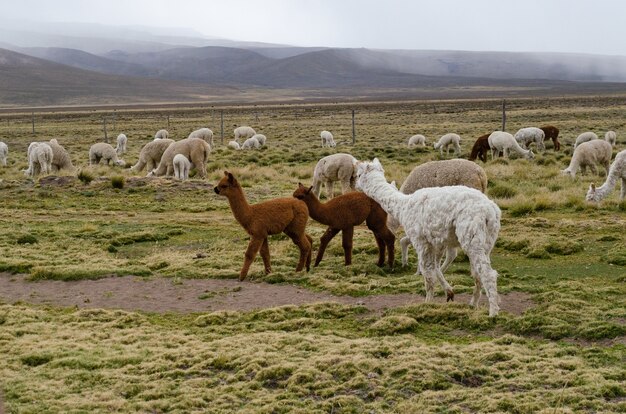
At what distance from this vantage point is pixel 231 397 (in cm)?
534

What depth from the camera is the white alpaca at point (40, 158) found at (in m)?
21.8

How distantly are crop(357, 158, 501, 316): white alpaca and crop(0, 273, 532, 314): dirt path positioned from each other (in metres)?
0.53

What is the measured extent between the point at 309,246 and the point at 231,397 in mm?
4638

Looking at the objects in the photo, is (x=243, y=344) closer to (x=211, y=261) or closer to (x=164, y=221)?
(x=211, y=261)

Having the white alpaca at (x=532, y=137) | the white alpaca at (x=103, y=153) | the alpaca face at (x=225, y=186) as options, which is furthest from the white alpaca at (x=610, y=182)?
the white alpaca at (x=103, y=153)

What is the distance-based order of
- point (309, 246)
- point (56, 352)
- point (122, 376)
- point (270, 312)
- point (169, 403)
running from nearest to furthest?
point (169, 403), point (122, 376), point (56, 352), point (270, 312), point (309, 246)

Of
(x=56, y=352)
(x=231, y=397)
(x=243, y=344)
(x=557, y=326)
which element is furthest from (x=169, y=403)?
(x=557, y=326)

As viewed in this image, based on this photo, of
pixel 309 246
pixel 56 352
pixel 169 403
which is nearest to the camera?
pixel 169 403

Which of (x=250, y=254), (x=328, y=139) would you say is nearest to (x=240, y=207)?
(x=250, y=254)

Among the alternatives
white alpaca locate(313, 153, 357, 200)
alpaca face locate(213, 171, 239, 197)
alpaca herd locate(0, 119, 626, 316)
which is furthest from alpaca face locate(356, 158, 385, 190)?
white alpaca locate(313, 153, 357, 200)

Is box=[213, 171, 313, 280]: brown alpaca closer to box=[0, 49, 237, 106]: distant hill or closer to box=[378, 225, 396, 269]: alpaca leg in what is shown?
box=[378, 225, 396, 269]: alpaca leg

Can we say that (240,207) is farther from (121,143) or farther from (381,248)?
(121,143)

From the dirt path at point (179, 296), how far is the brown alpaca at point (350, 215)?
4.24ft

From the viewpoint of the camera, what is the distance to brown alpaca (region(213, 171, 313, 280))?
949 centimetres
